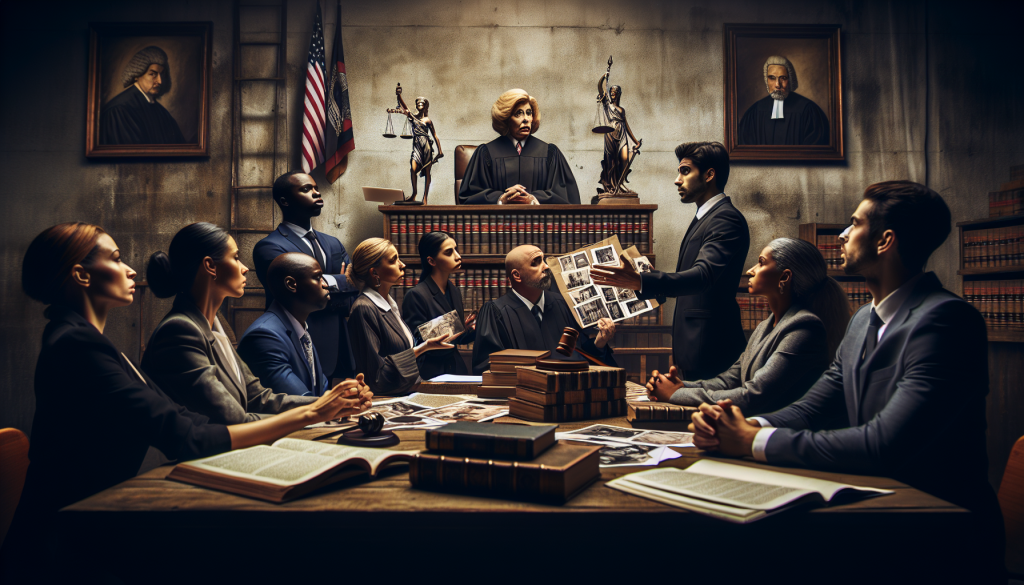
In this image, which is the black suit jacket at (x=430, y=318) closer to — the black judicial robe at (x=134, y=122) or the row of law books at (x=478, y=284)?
the row of law books at (x=478, y=284)

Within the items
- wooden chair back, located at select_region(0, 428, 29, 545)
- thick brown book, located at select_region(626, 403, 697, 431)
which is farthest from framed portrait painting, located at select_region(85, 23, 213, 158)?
thick brown book, located at select_region(626, 403, 697, 431)

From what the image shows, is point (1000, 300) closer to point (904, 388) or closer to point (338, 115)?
point (904, 388)

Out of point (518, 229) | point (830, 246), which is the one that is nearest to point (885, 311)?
point (518, 229)

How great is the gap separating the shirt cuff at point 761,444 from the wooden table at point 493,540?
0.92 ft

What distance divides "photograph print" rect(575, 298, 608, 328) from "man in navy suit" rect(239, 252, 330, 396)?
1715 mm

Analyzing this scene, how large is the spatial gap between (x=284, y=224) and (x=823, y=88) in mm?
5310

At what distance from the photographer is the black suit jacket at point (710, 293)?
275 centimetres

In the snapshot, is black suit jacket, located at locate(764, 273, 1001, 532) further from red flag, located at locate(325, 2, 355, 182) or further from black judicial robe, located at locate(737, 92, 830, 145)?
red flag, located at locate(325, 2, 355, 182)

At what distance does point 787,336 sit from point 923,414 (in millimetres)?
687

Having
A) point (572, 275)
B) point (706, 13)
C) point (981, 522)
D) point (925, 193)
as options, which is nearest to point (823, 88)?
point (706, 13)

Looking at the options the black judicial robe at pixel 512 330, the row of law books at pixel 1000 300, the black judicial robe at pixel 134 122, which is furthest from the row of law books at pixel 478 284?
the row of law books at pixel 1000 300

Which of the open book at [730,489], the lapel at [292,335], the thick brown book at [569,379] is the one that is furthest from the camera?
the lapel at [292,335]

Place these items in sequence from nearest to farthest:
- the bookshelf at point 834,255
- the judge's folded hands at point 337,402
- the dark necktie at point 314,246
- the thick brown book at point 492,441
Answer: the thick brown book at point 492,441 → the judge's folded hands at point 337,402 → the dark necktie at point 314,246 → the bookshelf at point 834,255

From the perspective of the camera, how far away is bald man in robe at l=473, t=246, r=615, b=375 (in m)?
3.46
